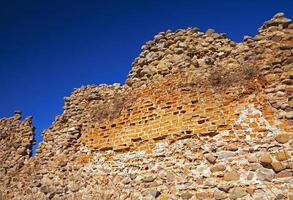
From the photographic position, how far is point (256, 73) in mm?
5707

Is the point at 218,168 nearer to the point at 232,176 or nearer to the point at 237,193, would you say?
the point at 232,176

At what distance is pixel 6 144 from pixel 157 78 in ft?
15.0

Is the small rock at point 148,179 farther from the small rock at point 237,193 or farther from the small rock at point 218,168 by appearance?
the small rock at point 237,193

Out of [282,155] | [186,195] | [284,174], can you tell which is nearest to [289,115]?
[282,155]

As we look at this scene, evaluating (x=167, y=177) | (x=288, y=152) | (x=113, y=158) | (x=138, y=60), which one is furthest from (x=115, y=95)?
(x=288, y=152)

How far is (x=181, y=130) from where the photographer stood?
19.1 feet

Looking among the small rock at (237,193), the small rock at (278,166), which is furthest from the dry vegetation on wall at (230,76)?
the small rock at (237,193)

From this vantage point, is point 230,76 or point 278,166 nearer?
point 278,166

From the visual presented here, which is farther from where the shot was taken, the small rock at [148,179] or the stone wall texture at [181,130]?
the small rock at [148,179]

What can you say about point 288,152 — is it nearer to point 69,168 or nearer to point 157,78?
point 157,78

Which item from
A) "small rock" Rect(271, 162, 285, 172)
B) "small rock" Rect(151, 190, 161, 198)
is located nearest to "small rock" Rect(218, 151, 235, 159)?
"small rock" Rect(271, 162, 285, 172)

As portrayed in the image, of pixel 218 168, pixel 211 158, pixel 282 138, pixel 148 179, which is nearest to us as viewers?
pixel 282 138

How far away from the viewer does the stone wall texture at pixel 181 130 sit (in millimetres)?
5102

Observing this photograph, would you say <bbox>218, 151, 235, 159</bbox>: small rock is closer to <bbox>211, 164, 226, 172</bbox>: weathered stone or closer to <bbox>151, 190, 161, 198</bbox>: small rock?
<bbox>211, 164, 226, 172</bbox>: weathered stone
